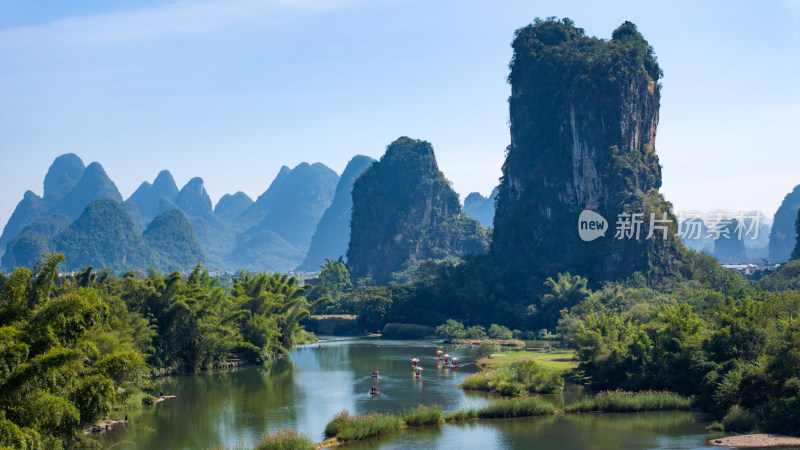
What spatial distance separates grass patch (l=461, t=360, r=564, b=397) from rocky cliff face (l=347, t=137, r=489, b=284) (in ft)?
219

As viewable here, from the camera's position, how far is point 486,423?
22.5 m

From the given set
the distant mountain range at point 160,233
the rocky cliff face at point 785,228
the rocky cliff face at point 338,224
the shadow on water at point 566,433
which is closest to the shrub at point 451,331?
the shadow on water at point 566,433

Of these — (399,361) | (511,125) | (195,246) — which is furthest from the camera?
(195,246)

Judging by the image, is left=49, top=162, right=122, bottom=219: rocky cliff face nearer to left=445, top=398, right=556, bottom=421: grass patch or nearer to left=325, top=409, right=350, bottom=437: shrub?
left=445, top=398, right=556, bottom=421: grass patch

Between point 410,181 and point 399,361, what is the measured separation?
60787mm

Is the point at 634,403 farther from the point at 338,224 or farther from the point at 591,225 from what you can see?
the point at 338,224

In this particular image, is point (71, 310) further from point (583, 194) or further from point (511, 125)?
point (511, 125)

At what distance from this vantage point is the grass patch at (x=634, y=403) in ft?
A: 77.7

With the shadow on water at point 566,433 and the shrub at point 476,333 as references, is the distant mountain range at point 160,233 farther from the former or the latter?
→ the shadow on water at point 566,433

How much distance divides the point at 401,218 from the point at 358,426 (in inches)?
3015

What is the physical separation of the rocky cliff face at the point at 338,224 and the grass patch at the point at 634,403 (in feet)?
485

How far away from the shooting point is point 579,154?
60312 mm

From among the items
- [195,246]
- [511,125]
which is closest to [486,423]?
[511,125]

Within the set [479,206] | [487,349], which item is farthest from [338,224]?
[487,349]
